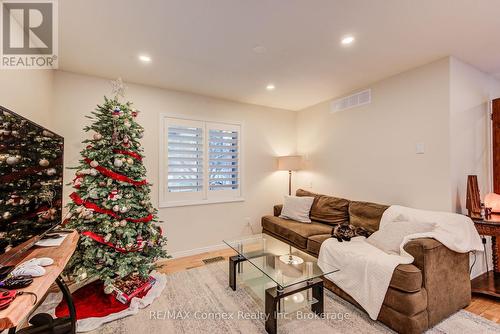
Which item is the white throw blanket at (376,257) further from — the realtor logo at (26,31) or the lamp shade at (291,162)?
the realtor logo at (26,31)

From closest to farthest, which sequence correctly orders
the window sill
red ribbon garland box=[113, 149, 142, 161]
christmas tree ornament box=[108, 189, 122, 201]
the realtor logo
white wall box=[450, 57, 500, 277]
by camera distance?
the realtor logo, christmas tree ornament box=[108, 189, 122, 201], red ribbon garland box=[113, 149, 142, 161], white wall box=[450, 57, 500, 277], the window sill

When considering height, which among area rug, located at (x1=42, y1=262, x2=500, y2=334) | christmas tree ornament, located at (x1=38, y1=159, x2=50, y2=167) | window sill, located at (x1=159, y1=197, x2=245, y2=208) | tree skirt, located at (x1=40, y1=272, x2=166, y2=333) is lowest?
area rug, located at (x1=42, y1=262, x2=500, y2=334)

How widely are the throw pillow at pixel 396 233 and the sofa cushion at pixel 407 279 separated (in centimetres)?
34

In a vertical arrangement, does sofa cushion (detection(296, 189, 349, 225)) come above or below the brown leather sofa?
above

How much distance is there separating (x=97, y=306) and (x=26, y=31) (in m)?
2.57

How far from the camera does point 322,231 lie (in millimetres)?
3016

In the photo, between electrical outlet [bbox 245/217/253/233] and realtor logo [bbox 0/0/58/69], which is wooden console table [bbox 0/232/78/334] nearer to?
realtor logo [bbox 0/0/58/69]

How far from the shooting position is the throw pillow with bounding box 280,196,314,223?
11.8 ft

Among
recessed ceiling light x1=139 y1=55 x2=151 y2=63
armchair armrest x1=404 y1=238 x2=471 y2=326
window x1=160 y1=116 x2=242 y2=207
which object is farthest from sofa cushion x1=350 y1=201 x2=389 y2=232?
recessed ceiling light x1=139 y1=55 x2=151 y2=63

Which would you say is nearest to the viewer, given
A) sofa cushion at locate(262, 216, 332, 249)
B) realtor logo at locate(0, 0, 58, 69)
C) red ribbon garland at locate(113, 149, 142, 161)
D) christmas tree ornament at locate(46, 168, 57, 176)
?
christmas tree ornament at locate(46, 168, 57, 176)

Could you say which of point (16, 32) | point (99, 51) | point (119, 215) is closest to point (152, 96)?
point (99, 51)

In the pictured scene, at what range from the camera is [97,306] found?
216cm

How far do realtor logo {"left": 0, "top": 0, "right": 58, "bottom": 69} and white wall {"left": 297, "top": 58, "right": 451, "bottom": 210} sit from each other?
3575mm

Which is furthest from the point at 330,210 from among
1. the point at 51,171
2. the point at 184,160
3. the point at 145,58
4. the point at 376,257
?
the point at 51,171
